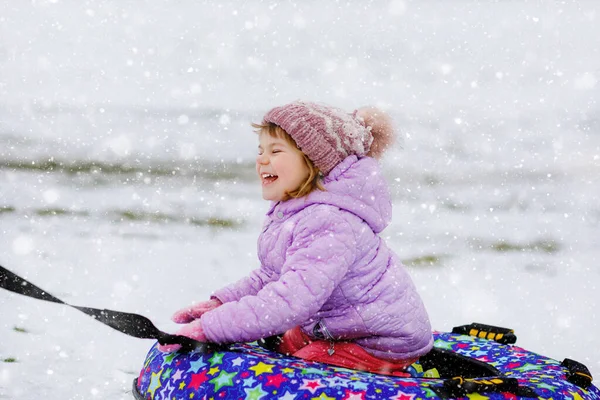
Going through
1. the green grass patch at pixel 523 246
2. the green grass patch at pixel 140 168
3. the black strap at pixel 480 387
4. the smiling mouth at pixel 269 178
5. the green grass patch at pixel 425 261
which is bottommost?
the black strap at pixel 480 387

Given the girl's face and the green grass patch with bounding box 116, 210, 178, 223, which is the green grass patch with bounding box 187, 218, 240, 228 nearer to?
the green grass patch with bounding box 116, 210, 178, 223

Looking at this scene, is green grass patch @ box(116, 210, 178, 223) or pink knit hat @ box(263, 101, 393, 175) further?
green grass patch @ box(116, 210, 178, 223)

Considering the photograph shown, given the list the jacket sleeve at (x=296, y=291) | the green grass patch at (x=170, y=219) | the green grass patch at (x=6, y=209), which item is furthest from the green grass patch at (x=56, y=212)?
the jacket sleeve at (x=296, y=291)

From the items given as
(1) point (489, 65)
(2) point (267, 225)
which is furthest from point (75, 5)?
(2) point (267, 225)

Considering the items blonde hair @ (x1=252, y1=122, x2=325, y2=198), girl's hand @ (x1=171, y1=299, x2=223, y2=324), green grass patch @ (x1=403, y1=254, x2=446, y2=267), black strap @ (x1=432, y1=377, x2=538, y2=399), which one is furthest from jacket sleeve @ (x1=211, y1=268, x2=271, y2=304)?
green grass patch @ (x1=403, y1=254, x2=446, y2=267)

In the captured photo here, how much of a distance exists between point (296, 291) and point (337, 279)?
0.50 ft

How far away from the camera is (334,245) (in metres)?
2.23

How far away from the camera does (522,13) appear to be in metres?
15.1

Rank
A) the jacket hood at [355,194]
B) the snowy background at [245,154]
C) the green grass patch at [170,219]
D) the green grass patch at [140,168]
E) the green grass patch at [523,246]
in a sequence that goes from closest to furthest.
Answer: the jacket hood at [355,194] < the snowy background at [245,154] < the green grass patch at [523,246] < the green grass patch at [170,219] < the green grass patch at [140,168]

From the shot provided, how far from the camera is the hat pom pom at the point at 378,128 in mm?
2627

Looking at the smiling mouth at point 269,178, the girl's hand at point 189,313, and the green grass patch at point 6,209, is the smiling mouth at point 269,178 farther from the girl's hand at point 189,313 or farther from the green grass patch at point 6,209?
the green grass patch at point 6,209

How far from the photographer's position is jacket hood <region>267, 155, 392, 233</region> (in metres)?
2.36

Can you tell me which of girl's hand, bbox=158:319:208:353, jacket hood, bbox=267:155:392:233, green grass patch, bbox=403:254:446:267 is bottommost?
girl's hand, bbox=158:319:208:353

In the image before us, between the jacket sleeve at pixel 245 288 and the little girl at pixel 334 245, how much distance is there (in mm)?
115
